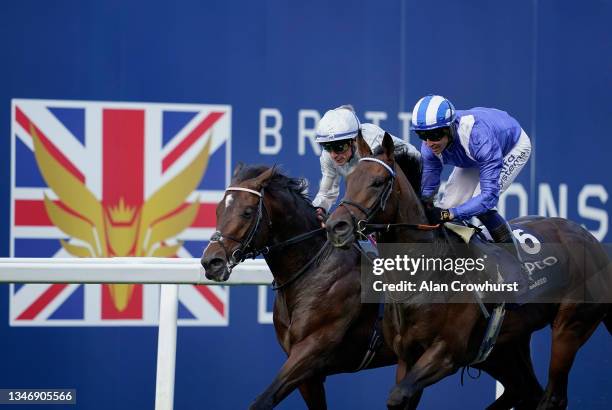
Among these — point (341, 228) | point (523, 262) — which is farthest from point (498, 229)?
point (341, 228)

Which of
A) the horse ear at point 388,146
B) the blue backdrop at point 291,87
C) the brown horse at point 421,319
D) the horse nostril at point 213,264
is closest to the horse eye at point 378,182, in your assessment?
the brown horse at point 421,319

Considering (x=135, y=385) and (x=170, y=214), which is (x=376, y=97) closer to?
(x=170, y=214)

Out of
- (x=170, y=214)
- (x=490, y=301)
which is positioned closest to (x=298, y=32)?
(x=170, y=214)

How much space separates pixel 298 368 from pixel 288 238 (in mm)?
585

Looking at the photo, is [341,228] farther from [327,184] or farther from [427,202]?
[327,184]

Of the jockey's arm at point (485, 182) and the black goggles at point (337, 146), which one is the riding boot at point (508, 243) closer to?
the jockey's arm at point (485, 182)

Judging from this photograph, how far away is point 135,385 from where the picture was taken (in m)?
5.21

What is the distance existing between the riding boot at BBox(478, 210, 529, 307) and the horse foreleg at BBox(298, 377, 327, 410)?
90cm

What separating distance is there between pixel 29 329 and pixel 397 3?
258 centimetres

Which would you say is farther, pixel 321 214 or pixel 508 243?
pixel 321 214

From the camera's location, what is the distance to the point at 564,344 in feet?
15.3

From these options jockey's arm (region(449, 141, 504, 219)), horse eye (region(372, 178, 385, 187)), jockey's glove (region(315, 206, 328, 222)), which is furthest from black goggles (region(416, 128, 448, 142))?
jockey's glove (region(315, 206, 328, 222))

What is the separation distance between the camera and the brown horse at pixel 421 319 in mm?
3883

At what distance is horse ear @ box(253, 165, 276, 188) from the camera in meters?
4.36
